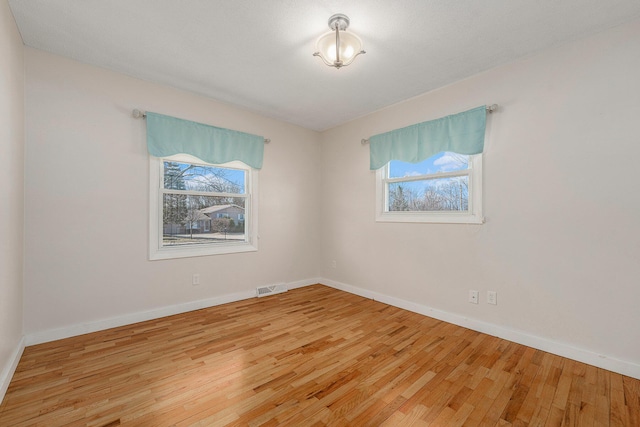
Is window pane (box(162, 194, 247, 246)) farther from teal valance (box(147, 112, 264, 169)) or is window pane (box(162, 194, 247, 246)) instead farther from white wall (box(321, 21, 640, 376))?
white wall (box(321, 21, 640, 376))

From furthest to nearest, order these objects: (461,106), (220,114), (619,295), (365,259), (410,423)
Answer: (365,259) → (220,114) → (461,106) → (619,295) → (410,423)

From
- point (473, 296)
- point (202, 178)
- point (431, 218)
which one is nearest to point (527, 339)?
point (473, 296)

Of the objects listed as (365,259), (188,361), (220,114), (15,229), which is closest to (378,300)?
(365,259)

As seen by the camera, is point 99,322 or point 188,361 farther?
point 99,322

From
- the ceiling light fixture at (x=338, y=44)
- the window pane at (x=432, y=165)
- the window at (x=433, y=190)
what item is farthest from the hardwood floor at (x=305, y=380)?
the ceiling light fixture at (x=338, y=44)

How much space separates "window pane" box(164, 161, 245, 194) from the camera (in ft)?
10.1

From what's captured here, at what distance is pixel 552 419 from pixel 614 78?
2.37 meters

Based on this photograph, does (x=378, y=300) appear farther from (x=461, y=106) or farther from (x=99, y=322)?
(x=99, y=322)

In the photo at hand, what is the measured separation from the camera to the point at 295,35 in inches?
82.9

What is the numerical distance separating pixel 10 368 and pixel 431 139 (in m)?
4.01

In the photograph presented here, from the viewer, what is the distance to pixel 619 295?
1972mm

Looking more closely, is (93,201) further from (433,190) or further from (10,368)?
(433,190)

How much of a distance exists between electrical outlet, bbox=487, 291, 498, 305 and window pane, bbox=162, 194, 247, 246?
2910mm

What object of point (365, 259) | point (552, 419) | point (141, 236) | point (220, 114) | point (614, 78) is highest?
point (220, 114)
